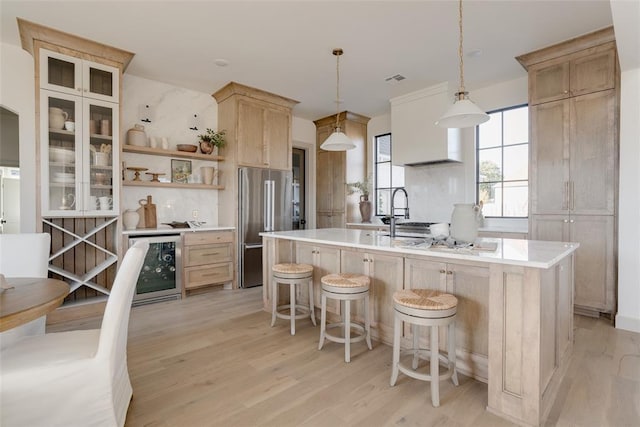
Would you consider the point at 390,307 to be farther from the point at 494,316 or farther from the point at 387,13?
the point at 387,13

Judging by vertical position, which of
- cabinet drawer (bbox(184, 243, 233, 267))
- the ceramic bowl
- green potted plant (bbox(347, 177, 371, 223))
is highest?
the ceramic bowl

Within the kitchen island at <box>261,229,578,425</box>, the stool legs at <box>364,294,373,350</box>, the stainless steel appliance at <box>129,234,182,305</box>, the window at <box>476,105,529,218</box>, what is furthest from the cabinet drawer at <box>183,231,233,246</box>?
the window at <box>476,105,529,218</box>

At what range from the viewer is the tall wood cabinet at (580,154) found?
3.19 meters

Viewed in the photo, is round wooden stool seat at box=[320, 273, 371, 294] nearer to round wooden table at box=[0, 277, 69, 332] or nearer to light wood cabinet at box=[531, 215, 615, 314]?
round wooden table at box=[0, 277, 69, 332]

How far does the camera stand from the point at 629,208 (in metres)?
3.02

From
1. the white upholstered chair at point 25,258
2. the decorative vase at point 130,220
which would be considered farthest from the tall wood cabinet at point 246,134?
the white upholstered chair at point 25,258

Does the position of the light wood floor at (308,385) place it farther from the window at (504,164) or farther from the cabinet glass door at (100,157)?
the window at (504,164)

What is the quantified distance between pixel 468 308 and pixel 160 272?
11.5ft

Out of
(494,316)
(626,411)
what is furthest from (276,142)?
(626,411)

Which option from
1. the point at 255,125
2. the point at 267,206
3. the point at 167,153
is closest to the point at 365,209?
the point at 267,206

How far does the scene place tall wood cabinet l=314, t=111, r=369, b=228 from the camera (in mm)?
5934

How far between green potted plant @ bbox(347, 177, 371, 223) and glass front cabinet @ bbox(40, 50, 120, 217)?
12.4 feet

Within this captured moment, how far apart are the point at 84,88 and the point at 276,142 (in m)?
2.50

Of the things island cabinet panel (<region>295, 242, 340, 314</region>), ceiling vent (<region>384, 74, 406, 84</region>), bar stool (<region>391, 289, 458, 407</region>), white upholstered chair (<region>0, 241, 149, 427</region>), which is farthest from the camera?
ceiling vent (<region>384, 74, 406, 84</region>)
